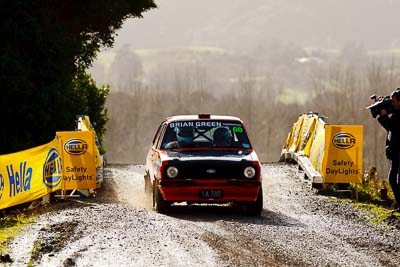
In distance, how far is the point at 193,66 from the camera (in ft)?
510

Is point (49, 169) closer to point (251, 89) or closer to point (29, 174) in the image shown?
point (29, 174)

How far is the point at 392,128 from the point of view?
14.1m

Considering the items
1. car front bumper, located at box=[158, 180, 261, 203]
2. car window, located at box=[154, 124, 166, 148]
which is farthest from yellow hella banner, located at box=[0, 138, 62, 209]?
car front bumper, located at box=[158, 180, 261, 203]

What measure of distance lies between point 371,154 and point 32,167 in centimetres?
8930

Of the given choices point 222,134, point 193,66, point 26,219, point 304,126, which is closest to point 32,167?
point 26,219

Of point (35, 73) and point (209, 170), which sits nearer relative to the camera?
point (209, 170)

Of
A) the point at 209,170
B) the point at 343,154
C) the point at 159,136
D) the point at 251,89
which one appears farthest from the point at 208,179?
the point at 251,89

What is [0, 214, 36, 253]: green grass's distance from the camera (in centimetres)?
1187

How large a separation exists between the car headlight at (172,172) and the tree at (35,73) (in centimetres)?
956

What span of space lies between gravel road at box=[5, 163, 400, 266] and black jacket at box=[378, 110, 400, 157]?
1328mm

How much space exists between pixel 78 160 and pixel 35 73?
769 centimetres

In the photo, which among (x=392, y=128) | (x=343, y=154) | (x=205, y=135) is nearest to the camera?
(x=392, y=128)

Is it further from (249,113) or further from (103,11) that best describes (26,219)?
(249,113)

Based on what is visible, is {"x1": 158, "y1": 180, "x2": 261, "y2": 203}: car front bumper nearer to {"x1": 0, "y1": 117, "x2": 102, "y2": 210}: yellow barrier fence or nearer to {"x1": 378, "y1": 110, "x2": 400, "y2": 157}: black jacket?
{"x1": 378, "y1": 110, "x2": 400, "y2": 157}: black jacket
